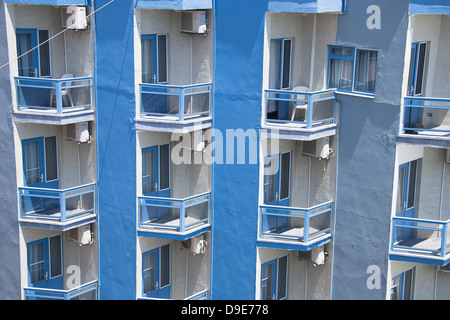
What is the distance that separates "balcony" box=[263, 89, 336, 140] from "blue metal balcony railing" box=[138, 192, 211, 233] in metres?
3.50

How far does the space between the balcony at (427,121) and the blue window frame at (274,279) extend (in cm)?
642

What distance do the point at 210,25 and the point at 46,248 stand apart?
988 centimetres

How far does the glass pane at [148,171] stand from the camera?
27.1 metres

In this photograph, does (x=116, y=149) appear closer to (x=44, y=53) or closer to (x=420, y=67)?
(x=44, y=53)

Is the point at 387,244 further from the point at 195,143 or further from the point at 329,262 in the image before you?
the point at 195,143

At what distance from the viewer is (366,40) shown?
2508cm

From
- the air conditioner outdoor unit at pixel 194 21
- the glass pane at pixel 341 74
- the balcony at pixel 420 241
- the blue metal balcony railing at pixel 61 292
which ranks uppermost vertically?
the air conditioner outdoor unit at pixel 194 21

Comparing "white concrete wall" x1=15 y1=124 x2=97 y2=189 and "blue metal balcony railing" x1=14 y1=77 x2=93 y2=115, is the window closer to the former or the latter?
"blue metal balcony railing" x1=14 y1=77 x2=93 y2=115

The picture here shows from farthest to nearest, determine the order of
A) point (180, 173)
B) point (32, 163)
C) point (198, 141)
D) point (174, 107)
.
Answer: point (180, 173) < point (32, 163) < point (174, 107) < point (198, 141)

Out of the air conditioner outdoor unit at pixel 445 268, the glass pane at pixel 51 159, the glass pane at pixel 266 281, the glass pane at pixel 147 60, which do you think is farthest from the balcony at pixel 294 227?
the glass pane at pixel 51 159

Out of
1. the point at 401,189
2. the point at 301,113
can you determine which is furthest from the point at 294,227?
the point at 301,113

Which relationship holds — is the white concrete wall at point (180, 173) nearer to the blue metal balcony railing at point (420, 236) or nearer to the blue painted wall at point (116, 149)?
the blue painted wall at point (116, 149)

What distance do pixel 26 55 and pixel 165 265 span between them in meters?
8.78

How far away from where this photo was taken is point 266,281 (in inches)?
1088
